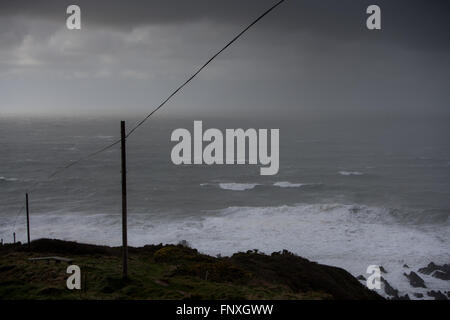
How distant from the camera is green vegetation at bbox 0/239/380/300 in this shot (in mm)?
13664

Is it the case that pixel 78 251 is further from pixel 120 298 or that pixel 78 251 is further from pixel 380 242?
pixel 380 242

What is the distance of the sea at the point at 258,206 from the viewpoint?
36438 mm

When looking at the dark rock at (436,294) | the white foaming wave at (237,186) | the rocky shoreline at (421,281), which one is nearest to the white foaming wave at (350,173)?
the white foaming wave at (237,186)

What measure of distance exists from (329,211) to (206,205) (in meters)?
17.9

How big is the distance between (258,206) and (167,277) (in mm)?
36932

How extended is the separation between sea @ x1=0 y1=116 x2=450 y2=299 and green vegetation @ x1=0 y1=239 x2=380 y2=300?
1054 cm

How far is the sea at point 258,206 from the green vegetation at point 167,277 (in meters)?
10.5

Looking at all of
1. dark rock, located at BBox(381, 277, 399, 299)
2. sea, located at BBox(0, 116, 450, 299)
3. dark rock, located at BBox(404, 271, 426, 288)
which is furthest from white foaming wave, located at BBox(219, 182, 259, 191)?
dark rock, located at BBox(381, 277, 399, 299)

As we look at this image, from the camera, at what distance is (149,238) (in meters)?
38.3

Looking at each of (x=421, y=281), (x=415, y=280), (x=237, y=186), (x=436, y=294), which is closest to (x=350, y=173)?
(x=237, y=186)

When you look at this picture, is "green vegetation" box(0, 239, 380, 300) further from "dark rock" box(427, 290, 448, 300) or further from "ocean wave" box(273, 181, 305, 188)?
"ocean wave" box(273, 181, 305, 188)

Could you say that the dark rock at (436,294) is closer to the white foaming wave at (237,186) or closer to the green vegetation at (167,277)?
the green vegetation at (167,277)
